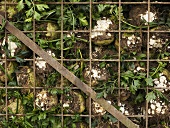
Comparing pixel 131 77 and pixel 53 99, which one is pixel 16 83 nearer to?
pixel 53 99

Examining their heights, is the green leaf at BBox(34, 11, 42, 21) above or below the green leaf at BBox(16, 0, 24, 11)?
below

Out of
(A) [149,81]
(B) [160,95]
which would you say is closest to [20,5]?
(A) [149,81]

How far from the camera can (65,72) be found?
7.55 ft

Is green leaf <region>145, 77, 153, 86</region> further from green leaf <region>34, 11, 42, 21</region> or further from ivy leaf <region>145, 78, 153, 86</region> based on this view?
green leaf <region>34, 11, 42, 21</region>

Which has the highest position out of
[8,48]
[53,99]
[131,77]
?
[8,48]

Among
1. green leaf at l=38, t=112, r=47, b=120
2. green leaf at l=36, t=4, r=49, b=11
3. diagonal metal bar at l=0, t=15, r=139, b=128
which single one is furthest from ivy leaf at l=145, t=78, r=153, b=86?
green leaf at l=36, t=4, r=49, b=11

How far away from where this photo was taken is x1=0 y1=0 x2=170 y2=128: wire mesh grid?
7.55 feet

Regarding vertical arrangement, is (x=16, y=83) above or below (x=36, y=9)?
below

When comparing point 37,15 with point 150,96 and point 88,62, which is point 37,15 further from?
point 150,96

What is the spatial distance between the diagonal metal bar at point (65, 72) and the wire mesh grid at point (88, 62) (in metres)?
0.04

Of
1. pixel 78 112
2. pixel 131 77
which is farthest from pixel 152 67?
pixel 78 112

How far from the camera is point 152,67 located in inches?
91.7

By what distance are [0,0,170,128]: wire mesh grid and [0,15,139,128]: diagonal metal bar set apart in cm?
4

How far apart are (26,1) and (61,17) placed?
280 mm
